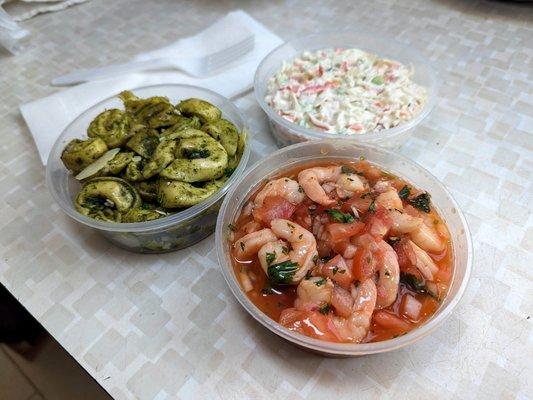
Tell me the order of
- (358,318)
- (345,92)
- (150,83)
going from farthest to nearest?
(150,83), (345,92), (358,318)

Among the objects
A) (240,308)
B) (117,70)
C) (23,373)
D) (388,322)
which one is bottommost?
(23,373)

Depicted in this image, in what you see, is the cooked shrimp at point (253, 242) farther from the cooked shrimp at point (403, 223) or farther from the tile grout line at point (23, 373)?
the tile grout line at point (23, 373)

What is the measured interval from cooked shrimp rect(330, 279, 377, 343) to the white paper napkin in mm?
866

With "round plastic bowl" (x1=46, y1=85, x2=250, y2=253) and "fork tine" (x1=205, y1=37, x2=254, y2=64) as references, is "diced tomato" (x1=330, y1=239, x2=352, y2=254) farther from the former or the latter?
"fork tine" (x1=205, y1=37, x2=254, y2=64)

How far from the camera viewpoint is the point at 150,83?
4.67ft

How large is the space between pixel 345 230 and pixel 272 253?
0.51ft

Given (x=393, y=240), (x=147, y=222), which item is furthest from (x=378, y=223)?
(x=147, y=222)

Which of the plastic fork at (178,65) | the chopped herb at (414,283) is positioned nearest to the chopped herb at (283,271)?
the chopped herb at (414,283)

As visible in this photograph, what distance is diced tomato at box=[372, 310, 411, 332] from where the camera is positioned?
78 centimetres

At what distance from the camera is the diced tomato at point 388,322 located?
78 cm

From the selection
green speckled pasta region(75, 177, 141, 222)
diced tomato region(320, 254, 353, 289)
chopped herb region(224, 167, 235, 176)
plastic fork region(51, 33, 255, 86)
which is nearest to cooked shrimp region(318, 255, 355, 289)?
diced tomato region(320, 254, 353, 289)

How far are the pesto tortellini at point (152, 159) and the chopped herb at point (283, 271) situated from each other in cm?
25

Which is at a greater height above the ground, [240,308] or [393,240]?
[393,240]

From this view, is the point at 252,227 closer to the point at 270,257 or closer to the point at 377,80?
the point at 270,257
